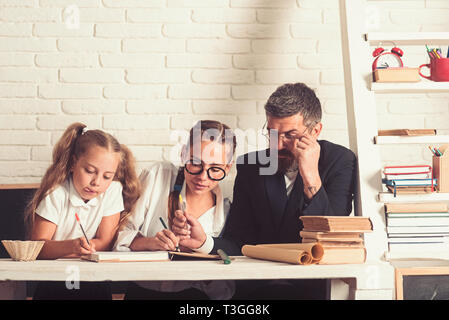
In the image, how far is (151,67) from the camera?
8.41ft

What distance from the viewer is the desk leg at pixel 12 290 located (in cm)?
187


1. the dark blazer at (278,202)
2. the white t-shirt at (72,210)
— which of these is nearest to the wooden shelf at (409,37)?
the dark blazer at (278,202)

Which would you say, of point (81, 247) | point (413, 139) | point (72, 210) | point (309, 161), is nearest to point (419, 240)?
point (413, 139)

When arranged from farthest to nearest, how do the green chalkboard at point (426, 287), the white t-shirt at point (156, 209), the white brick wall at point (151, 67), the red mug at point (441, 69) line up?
the white brick wall at point (151, 67), the white t-shirt at point (156, 209), the red mug at point (441, 69), the green chalkboard at point (426, 287)

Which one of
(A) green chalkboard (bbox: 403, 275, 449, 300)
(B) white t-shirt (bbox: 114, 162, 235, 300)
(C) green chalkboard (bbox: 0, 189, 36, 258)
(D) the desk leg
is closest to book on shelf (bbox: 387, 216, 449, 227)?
(A) green chalkboard (bbox: 403, 275, 449, 300)

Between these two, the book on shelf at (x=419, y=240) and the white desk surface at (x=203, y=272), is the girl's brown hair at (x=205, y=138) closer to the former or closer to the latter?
the white desk surface at (x=203, y=272)

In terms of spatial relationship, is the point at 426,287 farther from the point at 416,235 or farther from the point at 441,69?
the point at 441,69

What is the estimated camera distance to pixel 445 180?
2111mm

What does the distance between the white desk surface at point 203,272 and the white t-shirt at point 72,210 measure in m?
0.48

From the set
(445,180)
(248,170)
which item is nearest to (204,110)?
(248,170)

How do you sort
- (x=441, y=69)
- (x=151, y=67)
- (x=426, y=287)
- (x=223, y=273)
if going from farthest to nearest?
Result: 1. (x=151, y=67)
2. (x=441, y=69)
3. (x=426, y=287)
4. (x=223, y=273)

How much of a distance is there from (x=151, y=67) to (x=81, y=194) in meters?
0.69

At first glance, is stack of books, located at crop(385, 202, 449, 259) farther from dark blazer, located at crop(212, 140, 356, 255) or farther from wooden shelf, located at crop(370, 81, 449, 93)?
wooden shelf, located at crop(370, 81, 449, 93)

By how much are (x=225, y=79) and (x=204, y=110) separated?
0.57 ft
